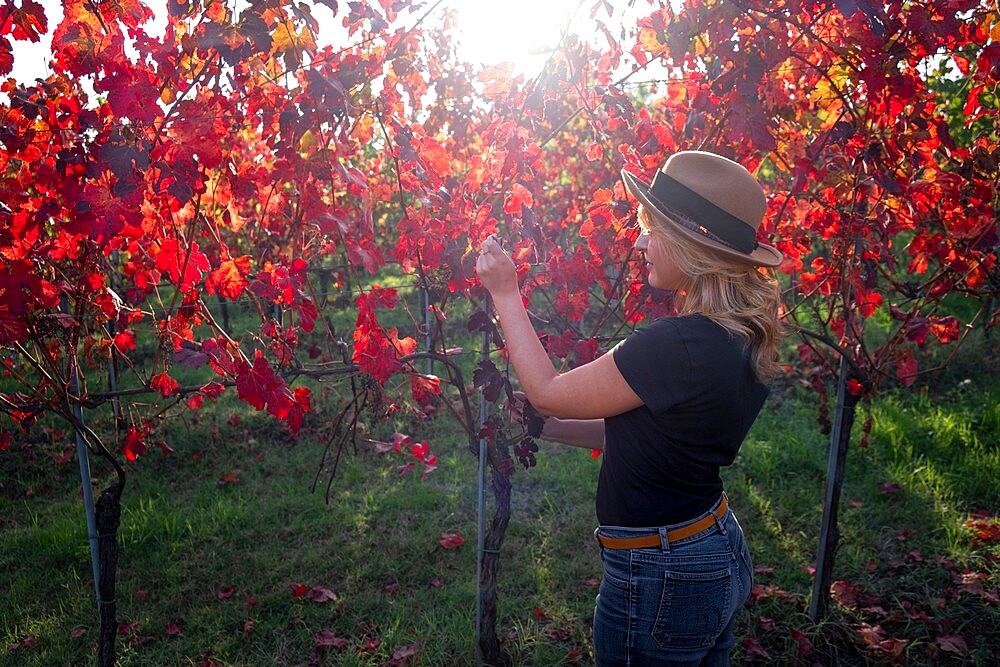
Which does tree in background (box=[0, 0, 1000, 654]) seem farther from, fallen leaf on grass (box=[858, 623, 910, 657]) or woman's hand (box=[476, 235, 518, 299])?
fallen leaf on grass (box=[858, 623, 910, 657])

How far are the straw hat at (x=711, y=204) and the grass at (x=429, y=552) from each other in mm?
1817

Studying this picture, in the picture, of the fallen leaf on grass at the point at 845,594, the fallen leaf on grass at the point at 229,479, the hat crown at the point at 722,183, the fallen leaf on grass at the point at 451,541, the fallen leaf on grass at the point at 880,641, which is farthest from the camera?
the fallen leaf on grass at the point at 229,479

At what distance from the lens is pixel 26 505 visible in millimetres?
4613

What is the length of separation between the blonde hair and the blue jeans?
46 centimetres

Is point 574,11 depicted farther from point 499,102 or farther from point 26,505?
point 26,505

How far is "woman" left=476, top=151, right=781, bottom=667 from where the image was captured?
165 cm

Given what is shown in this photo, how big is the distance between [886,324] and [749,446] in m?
3.73

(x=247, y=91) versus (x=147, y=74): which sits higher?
(x=247, y=91)

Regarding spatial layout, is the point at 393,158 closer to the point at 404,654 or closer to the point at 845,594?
the point at 404,654

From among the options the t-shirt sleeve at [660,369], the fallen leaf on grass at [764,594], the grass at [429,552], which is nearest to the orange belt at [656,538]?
the t-shirt sleeve at [660,369]

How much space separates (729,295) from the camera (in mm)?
1715

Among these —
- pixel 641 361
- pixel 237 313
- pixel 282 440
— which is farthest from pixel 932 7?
pixel 237 313

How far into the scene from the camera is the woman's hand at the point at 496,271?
5.81ft

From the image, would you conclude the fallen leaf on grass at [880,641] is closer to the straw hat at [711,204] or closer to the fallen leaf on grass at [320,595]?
the straw hat at [711,204]
